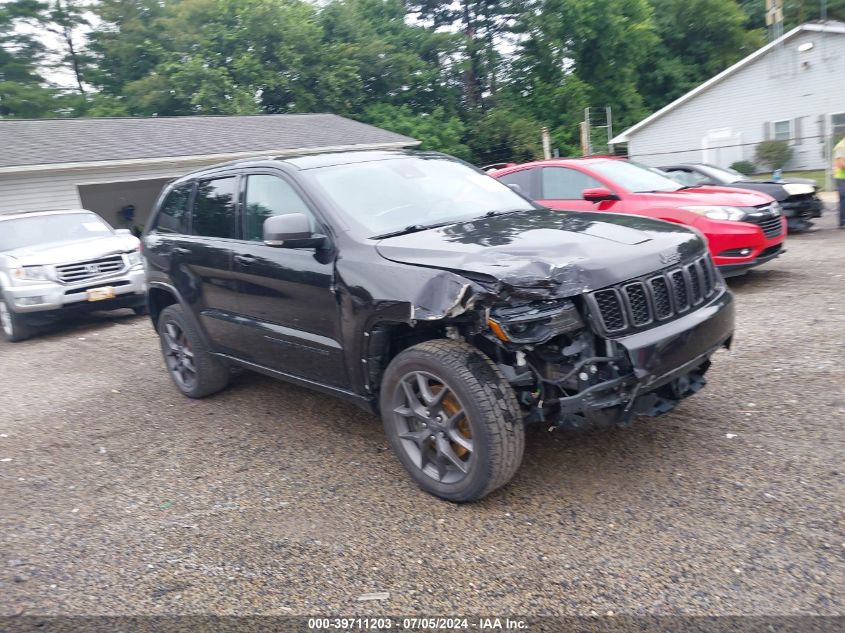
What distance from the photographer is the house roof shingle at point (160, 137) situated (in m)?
15.8

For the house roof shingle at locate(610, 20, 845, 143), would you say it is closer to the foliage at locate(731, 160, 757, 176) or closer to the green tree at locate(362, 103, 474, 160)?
the foliage at locate(731, 160, 757, 176)

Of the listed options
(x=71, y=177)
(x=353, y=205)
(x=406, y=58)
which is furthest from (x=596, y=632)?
(x=406, y=58)

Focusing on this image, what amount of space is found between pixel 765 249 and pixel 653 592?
6.09m

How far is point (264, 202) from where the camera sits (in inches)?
185

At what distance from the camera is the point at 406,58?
3600 cm

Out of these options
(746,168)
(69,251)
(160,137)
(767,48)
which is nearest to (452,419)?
(69,251)

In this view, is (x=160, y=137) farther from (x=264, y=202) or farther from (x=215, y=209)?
(x=264, y=202)

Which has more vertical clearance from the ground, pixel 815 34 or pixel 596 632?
pixel 815 34

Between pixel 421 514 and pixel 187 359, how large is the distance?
299 cm

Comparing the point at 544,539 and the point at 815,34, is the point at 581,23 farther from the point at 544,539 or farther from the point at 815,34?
the point at 544,539

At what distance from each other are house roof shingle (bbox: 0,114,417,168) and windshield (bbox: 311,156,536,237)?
10.1m

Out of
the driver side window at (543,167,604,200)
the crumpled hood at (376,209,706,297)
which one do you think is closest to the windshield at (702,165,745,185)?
the driver side window at (543,167,604,200)

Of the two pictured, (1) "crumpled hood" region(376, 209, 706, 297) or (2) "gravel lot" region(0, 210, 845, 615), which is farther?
(1) "crumpled hood" region(376, 209, 706, 297)

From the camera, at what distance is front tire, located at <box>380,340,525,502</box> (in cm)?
331
